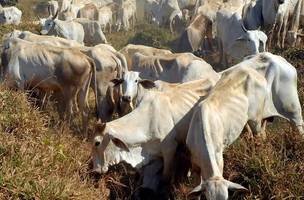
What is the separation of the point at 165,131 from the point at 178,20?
Result: 19.2 m

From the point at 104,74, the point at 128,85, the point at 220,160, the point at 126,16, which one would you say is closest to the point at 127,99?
the point at 128,85

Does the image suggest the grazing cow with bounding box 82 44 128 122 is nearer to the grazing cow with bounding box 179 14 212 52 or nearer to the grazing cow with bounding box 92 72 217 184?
the grazing cow with bounding box 92 72 217 184

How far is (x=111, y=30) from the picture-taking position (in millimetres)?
28016

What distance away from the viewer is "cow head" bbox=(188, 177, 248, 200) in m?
6.37

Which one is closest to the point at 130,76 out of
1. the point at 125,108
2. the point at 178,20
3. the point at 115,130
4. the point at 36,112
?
the point at 125,108

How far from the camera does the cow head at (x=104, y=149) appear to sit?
7.64 m

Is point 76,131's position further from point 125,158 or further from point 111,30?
point 111,30

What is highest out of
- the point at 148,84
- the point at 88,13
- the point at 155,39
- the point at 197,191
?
the point at 148,84

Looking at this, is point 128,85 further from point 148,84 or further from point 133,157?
point 133,157

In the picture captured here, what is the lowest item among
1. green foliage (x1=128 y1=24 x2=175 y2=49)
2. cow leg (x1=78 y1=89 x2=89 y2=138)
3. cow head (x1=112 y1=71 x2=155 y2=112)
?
green foliage (x1=128 y1=24 x2=175 y2=49)

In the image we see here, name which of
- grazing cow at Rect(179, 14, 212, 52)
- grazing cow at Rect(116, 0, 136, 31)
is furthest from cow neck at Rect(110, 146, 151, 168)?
grazing cow at Rect(116, 0, 136, 31)

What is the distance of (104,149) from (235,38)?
357 inches

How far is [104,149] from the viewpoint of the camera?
7750 millimetres

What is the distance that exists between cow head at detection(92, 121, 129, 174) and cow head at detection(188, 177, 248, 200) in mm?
1421
